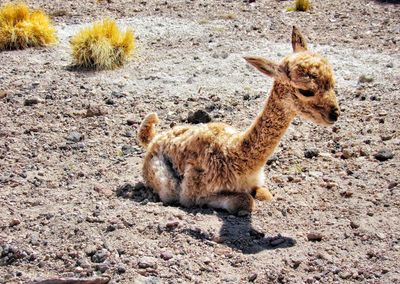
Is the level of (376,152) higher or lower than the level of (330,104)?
lower

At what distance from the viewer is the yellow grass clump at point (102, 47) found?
1275cm

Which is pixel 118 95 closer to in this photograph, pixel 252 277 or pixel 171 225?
pixel 171 225

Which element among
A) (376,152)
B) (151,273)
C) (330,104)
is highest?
(330,104)

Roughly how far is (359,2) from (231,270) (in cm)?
1250

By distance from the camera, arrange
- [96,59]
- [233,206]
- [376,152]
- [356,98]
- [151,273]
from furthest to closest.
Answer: [96,59]
[356,98]
[376,152]
[233,206]
[151,273]

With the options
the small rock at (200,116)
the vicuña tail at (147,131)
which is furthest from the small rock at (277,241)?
the small rock at (200,116)

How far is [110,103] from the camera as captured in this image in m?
11.1

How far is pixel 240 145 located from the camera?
284 inches

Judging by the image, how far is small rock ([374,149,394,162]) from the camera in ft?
27.7

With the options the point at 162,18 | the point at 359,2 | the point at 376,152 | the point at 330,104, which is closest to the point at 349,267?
the point at 330,104

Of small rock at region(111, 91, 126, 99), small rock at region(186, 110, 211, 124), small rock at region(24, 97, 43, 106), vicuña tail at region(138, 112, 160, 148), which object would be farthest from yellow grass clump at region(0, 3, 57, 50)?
vicuña tail at region(138, 112, 160, 148)

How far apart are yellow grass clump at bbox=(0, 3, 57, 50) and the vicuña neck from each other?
8.23 metres

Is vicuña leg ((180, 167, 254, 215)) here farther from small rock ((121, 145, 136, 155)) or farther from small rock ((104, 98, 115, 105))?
small rock ((104, 98, 115, 105))

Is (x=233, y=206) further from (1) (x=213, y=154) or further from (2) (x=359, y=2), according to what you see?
(2) (x=359, y=2)
